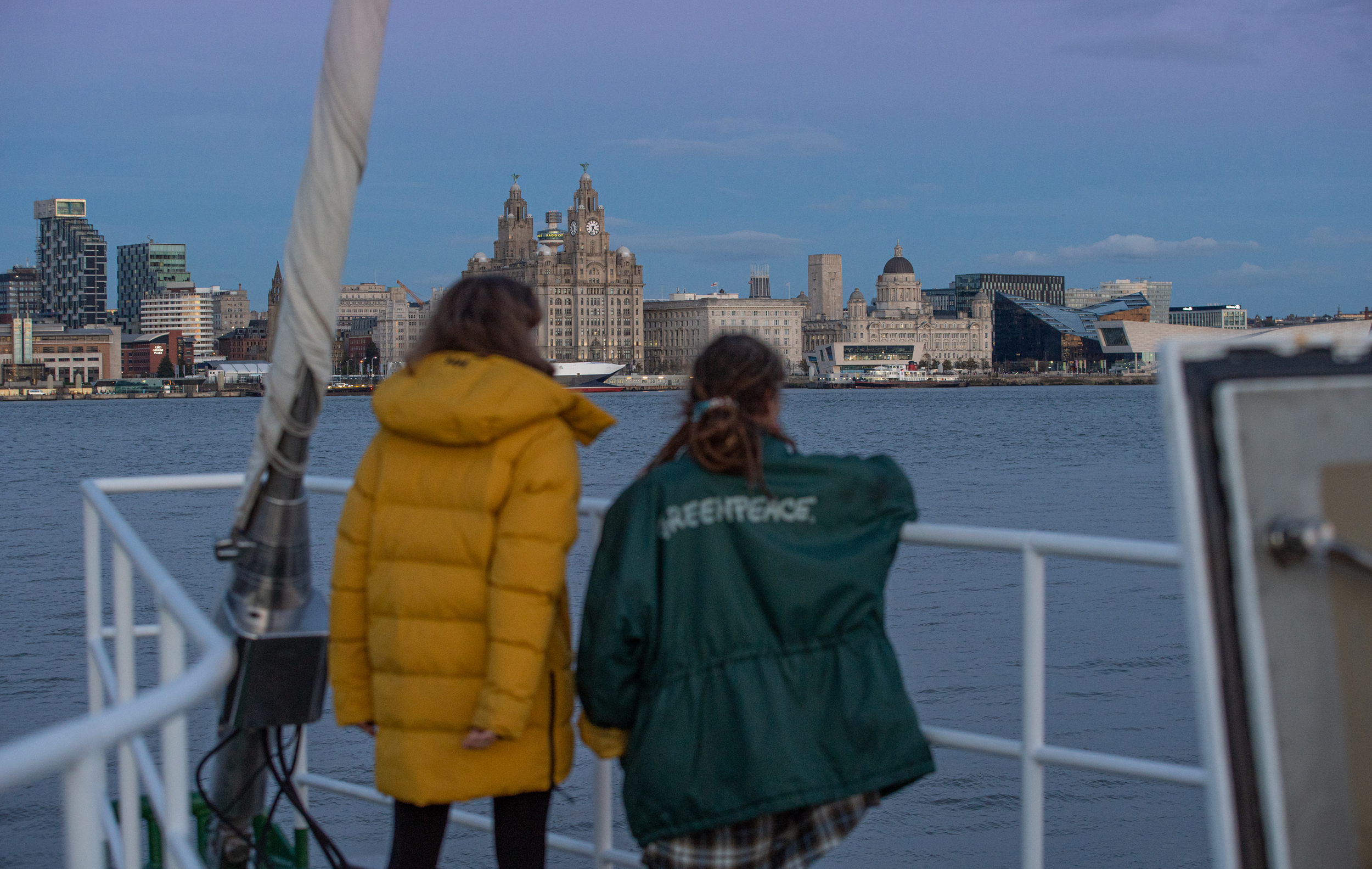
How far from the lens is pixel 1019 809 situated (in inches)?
355

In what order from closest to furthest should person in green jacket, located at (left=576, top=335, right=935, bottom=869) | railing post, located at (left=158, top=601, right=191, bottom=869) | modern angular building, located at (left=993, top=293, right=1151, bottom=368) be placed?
1. railing post, located at (left=158, top=601, right=191, bottom=869)
2. person in green jacket, located at (left=576, top=335, right=935, bottom=869)
3. modern angular building, located at (left=993, top=293, right=1151, bottom=368)

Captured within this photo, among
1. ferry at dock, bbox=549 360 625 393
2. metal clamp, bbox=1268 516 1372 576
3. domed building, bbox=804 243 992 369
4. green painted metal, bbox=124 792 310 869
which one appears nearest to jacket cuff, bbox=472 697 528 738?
green painted metal, bbox=124 792 310 869

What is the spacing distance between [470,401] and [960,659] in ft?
36.6

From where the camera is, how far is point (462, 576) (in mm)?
2219

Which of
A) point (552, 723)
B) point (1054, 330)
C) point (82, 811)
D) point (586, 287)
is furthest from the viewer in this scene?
point (1054, 330)

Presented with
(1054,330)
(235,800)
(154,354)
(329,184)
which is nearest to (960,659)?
(235,800)

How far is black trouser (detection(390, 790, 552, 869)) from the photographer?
242 centimetres

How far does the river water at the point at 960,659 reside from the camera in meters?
8.27

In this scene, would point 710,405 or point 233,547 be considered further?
point 233,547

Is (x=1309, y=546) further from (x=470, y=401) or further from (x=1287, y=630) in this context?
(x=470, y=401)

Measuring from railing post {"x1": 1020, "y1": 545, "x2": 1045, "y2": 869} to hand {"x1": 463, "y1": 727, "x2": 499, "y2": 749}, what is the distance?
94 cm

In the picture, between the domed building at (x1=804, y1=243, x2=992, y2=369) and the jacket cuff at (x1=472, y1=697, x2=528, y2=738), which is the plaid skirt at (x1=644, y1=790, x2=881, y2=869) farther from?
the domed building at (x1=804, y1=243, x2=992, y2=369)

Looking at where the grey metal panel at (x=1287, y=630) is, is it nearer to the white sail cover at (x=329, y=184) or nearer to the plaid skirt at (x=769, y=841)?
the plaid skirt at (x=769, y=841)

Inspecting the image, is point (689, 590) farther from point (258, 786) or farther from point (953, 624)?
point (953, 624)
